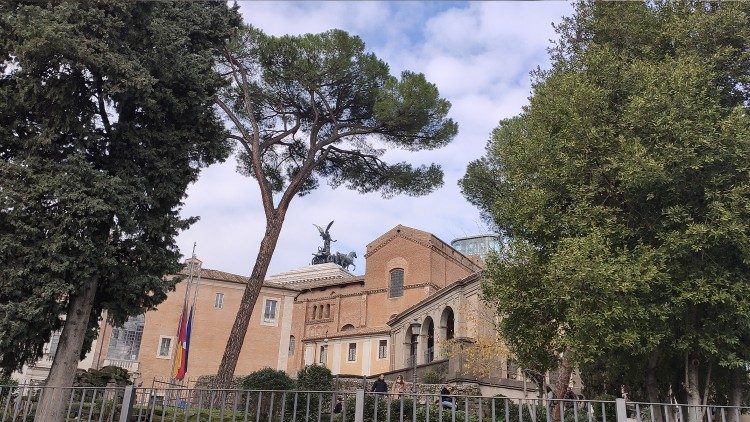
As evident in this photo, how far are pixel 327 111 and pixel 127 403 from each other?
13524mm

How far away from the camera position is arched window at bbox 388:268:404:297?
41531mm

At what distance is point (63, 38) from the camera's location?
10.6m

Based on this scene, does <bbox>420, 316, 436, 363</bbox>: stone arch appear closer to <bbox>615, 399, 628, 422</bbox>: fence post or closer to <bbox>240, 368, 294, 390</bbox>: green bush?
<bbox>240, 368, 294, 390</bbox>: green bush

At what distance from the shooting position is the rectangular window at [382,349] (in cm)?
3772

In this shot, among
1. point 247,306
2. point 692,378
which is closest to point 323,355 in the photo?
point 247,306

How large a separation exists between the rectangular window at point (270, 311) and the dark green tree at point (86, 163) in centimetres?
2187

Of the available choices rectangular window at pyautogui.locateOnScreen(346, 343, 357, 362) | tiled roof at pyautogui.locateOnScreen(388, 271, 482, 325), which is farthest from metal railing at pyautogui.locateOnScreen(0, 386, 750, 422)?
rectangular window at pyautogui.locateOnScreen(346, 343, 357, 362)

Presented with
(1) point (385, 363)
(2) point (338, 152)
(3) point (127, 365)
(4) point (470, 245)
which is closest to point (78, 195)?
(2) point (338, 152)

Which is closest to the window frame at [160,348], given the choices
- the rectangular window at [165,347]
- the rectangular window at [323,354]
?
the rectangular window at [165,347]

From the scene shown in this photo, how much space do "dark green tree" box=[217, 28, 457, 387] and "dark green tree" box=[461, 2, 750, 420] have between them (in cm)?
722

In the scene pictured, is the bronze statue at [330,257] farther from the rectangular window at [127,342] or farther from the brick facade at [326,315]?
the rectangular window at [127,342]

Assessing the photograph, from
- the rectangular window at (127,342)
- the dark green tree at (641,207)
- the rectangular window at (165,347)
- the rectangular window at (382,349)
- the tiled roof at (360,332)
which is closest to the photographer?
the dark green tree at (641,207)

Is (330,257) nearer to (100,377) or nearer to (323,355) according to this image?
(323,355)

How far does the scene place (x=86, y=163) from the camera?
37.0 feet
